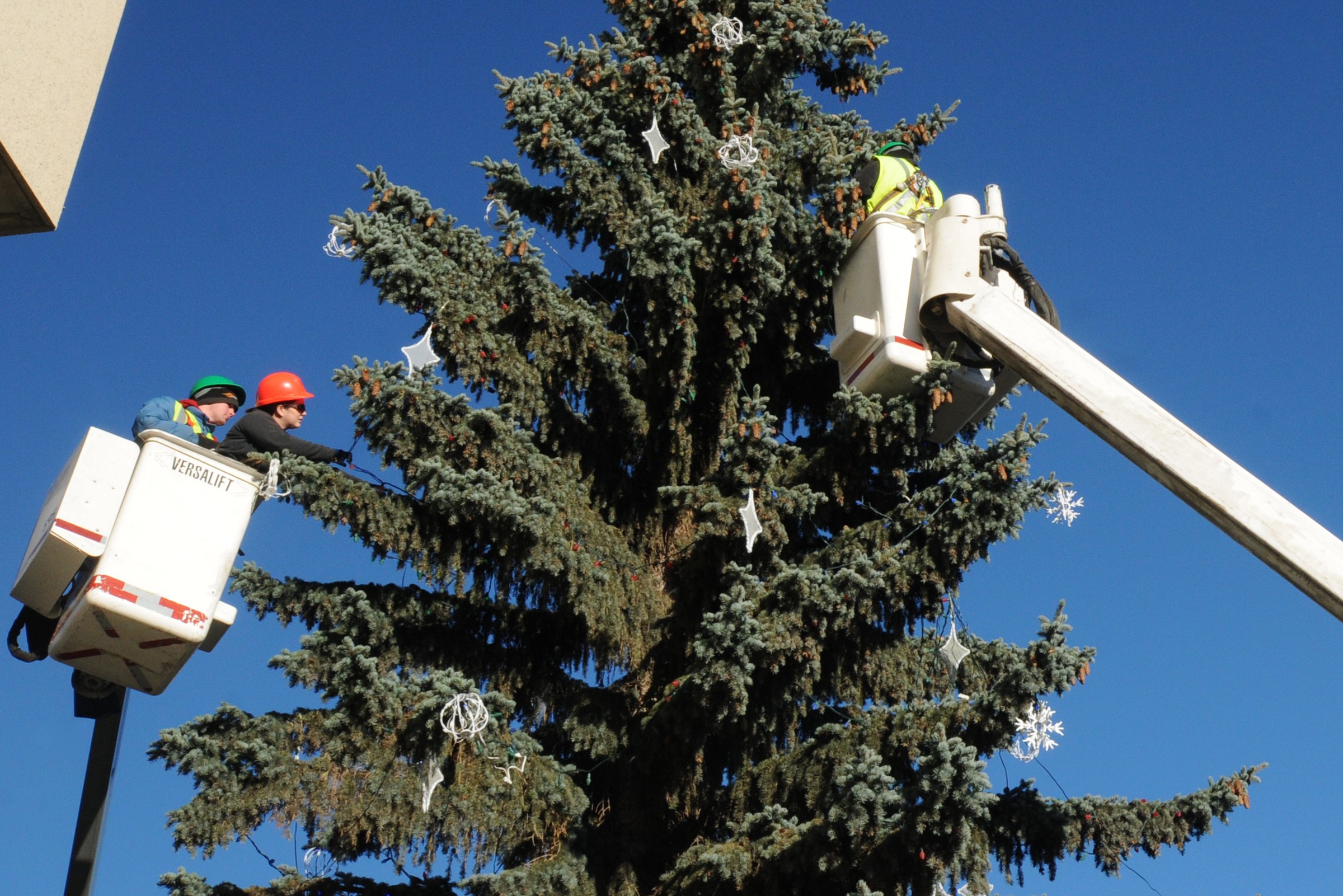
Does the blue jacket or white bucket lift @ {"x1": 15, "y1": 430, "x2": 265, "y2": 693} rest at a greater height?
the blue jacket

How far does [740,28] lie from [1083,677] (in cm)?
604

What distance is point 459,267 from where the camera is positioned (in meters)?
9.58

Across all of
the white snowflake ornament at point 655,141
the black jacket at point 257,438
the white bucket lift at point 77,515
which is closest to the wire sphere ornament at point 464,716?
the black jacket at point 257,438

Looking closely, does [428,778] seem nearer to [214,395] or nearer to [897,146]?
[214,395]

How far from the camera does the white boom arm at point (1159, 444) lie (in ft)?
22.7

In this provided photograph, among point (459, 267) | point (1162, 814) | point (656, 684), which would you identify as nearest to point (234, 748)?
point (656, 684)

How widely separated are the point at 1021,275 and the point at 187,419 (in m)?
5.07

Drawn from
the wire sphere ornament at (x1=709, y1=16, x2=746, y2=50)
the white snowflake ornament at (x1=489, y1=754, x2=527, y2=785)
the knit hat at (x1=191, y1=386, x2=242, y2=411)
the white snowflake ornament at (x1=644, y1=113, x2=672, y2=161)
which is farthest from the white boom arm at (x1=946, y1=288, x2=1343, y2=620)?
the knit hat at (x1=191, y1=386, x2=242, y2=411)

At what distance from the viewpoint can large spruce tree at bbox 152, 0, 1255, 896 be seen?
7.67 meters

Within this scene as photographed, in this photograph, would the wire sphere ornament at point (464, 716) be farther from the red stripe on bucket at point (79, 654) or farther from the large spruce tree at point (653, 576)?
the red stripe on bucket at point (79, 654)

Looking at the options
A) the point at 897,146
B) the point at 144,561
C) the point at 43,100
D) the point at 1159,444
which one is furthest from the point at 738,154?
the point at 43,100

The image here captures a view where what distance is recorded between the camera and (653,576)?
32.3 ft

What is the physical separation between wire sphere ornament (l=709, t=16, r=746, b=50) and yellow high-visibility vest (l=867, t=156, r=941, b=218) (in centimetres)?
178

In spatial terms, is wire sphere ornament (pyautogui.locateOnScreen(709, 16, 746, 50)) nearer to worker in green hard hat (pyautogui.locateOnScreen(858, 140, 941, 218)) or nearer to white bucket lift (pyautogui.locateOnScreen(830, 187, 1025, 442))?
worker in green hard hat (pyautogui.locateOnScreen(858, 140, 941, 218))
